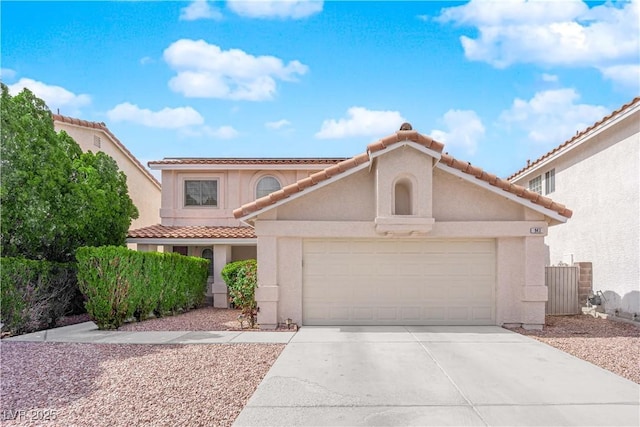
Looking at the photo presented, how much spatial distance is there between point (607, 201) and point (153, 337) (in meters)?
12.8

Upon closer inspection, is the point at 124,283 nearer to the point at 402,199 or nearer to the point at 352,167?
the point at 352,167

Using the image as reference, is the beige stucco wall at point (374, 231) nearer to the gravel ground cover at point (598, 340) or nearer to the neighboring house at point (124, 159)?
the gravel ground cover at point (598, 340)

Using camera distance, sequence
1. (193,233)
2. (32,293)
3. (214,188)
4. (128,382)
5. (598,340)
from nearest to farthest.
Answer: (128,382)
(598,340)
(32,293)
(193,233)
(214,188)

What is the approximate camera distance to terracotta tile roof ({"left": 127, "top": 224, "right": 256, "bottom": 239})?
53.2ft

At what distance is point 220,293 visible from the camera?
1636 cm

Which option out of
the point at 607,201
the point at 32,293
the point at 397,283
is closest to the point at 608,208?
the point at 607,201

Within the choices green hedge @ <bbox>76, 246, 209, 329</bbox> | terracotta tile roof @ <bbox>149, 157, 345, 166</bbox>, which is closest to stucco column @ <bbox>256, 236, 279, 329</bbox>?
green hedge @ <bbox>76, 246, 209, 329</bbox>

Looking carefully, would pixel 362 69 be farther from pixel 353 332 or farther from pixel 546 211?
pixel 353 332

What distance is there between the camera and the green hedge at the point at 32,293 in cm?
985

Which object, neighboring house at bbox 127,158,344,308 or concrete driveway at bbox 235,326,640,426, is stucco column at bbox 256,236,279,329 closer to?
concrete driveway at bbox 235,326,640,426

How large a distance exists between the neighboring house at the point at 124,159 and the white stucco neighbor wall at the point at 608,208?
64.2 feet

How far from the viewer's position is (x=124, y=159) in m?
23.4

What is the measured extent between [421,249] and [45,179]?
33.4 ft

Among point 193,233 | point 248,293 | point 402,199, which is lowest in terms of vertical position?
point 248,293
